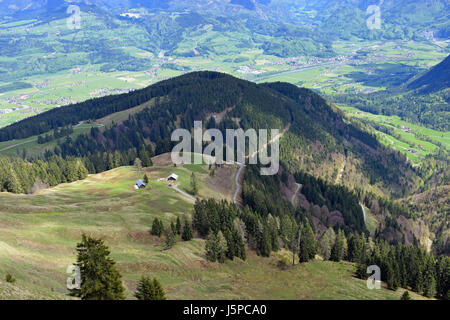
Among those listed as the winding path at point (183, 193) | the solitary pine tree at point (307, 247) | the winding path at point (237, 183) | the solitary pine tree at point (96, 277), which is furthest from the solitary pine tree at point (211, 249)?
the winding path at point (237, 183)

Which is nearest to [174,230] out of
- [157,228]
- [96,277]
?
[157,228]

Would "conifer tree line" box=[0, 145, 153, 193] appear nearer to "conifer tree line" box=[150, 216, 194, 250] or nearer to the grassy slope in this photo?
the grassy slope

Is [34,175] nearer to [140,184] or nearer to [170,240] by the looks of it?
[140,184]

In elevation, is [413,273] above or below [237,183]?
below

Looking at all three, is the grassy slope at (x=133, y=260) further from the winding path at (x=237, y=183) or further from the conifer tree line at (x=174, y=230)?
the winding path at (x=237, y=183)

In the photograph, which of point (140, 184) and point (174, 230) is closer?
point (174, 230)
